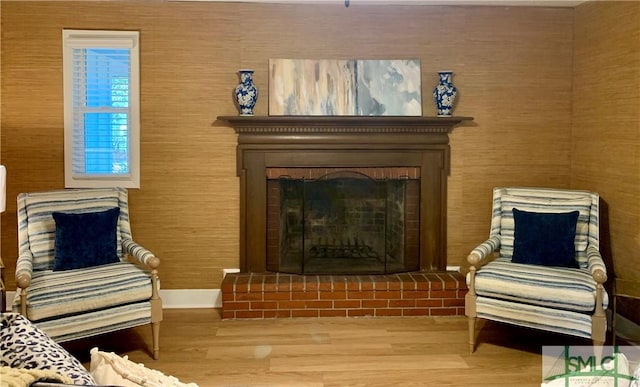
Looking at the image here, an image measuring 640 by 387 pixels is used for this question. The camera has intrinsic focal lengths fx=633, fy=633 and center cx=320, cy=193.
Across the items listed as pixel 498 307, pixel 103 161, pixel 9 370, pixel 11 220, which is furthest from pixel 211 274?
Result: pixel 9 370

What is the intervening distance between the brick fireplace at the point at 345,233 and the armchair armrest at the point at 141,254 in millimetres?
732

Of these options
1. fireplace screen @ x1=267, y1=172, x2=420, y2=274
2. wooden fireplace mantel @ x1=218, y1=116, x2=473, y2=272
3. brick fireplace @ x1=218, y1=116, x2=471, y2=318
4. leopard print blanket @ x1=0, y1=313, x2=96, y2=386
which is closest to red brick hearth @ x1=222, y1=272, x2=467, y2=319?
brick fireplace @ x1=218, y1=116, x2=471, y2=318

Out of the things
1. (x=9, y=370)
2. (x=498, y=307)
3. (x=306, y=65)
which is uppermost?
(x=306, y=65)

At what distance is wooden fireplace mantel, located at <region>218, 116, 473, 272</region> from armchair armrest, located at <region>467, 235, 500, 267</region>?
65 centimetres

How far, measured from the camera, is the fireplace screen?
4.61 metres

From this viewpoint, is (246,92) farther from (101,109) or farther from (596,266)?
(596,266)

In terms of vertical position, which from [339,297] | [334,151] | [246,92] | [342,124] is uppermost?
[246,92]

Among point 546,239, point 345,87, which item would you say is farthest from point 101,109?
point 546,239

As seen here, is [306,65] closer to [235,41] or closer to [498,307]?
[235,41]

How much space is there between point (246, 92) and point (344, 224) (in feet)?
3.88

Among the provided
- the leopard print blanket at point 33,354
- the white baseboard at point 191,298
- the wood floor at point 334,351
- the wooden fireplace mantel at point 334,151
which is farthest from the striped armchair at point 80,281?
the leopard print blanket at point 33,354

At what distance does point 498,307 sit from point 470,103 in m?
1.69

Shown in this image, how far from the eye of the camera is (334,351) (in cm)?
364

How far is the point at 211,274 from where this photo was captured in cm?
461
